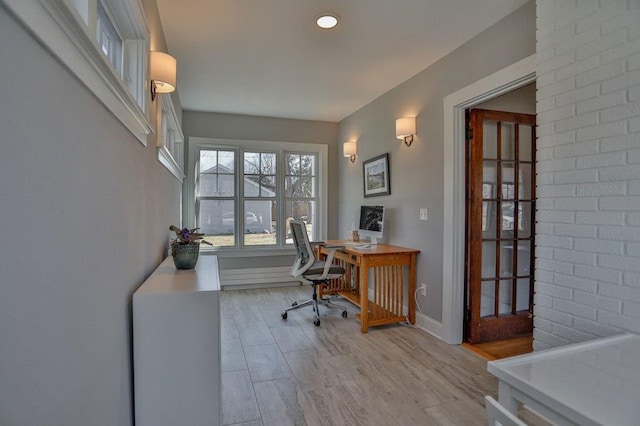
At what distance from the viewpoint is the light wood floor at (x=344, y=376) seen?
1924 mm

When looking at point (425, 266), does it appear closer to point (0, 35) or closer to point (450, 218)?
point (450, 218)

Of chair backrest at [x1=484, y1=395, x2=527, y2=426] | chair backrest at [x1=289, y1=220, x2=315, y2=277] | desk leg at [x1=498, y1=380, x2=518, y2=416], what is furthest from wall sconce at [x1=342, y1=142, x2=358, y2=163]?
chair backrest at [x1=484, y1=395, x2=527, y2=426]

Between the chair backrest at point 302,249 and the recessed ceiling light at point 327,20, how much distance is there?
1.87 metres

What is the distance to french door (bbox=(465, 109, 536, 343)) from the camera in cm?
290

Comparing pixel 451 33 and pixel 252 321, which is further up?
pixel 451 33

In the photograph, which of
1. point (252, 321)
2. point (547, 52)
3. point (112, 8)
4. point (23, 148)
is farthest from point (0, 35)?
point (252, 321)

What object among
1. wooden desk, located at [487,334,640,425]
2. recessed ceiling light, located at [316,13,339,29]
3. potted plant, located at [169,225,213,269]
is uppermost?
recessed ceiling light, located at [316,13,339,29]

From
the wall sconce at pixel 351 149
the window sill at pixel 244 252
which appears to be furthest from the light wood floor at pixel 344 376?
the wall sconce at pixel 351 149

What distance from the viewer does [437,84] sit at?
3.11 meters

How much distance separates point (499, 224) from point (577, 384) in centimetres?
233

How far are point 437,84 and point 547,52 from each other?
1353mm

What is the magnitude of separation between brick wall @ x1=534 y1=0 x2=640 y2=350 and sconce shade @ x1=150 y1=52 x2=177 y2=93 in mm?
2045

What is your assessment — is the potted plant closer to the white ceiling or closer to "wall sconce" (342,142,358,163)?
the white ceiling

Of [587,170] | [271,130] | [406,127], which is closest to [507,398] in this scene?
[587,170]
